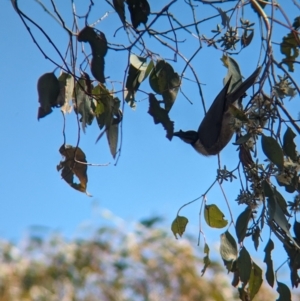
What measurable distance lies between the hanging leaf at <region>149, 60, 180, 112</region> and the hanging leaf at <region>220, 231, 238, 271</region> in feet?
1.52

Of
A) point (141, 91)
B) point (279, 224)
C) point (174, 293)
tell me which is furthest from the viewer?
point (174, 293)

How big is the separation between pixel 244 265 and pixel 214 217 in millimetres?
228

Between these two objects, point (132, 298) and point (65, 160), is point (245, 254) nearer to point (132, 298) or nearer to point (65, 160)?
point (65, 160)

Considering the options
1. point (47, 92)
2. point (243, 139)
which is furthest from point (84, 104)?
point (243, 139)

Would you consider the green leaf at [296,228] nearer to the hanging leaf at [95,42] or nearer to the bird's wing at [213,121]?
the bird's wing at [213,121]

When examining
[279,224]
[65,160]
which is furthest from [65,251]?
[279,224]

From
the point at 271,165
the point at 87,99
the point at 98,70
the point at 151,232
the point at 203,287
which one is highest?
the point at 151,232

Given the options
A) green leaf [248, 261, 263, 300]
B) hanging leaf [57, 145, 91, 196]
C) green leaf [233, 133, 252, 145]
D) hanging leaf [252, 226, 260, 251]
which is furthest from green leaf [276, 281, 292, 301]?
hanging leaf [57, 145, 91, 196]

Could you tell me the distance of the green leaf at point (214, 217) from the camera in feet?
6.57

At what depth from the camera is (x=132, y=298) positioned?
3.39m

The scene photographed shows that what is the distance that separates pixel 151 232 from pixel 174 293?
1.37ft

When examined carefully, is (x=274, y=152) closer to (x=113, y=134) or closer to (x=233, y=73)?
(x=233, y=73)

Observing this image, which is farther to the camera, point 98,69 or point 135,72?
point 135,72

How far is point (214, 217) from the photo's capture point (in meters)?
2.01
